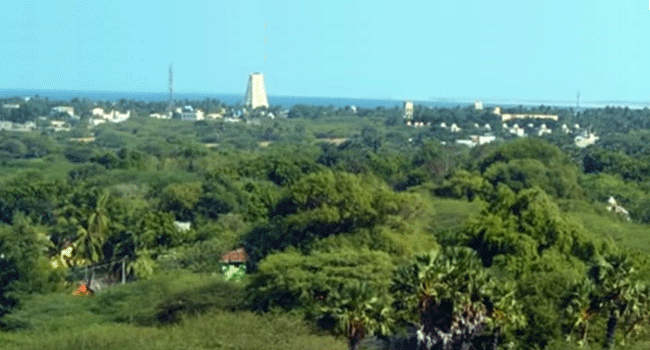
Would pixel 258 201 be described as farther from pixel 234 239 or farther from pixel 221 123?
pixel 221 123

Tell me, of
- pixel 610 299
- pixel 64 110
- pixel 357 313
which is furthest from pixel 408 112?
pixel 357 313

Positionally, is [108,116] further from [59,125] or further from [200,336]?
[200,336]

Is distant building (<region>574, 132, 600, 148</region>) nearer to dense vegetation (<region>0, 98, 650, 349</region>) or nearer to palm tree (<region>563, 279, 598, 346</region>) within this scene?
dense vegetation (<region>0, 98, 650, 349</region>)

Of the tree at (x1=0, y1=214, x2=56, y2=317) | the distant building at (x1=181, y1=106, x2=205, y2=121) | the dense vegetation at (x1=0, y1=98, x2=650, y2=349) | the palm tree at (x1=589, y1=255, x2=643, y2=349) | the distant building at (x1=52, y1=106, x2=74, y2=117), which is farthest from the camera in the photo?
the distant building at (x1=52, y1=106, x2=74, y2=117)

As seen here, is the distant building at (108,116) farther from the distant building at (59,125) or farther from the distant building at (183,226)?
the distant building at (183,226)

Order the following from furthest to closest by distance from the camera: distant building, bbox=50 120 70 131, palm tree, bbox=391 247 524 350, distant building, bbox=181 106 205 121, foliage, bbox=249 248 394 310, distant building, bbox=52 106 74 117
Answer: distant building, bbox=52 106 74 117 < distant building, bbox=181 106 205 121 < distant building, bbox=50 120 70 131 < foliage, bbox=249 248 394 310 < palm tree, bbox=391 247 524 350

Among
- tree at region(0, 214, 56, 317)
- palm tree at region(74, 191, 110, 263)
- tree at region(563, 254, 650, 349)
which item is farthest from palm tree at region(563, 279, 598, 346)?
palm tree at region(74, 191, 110, 263)
